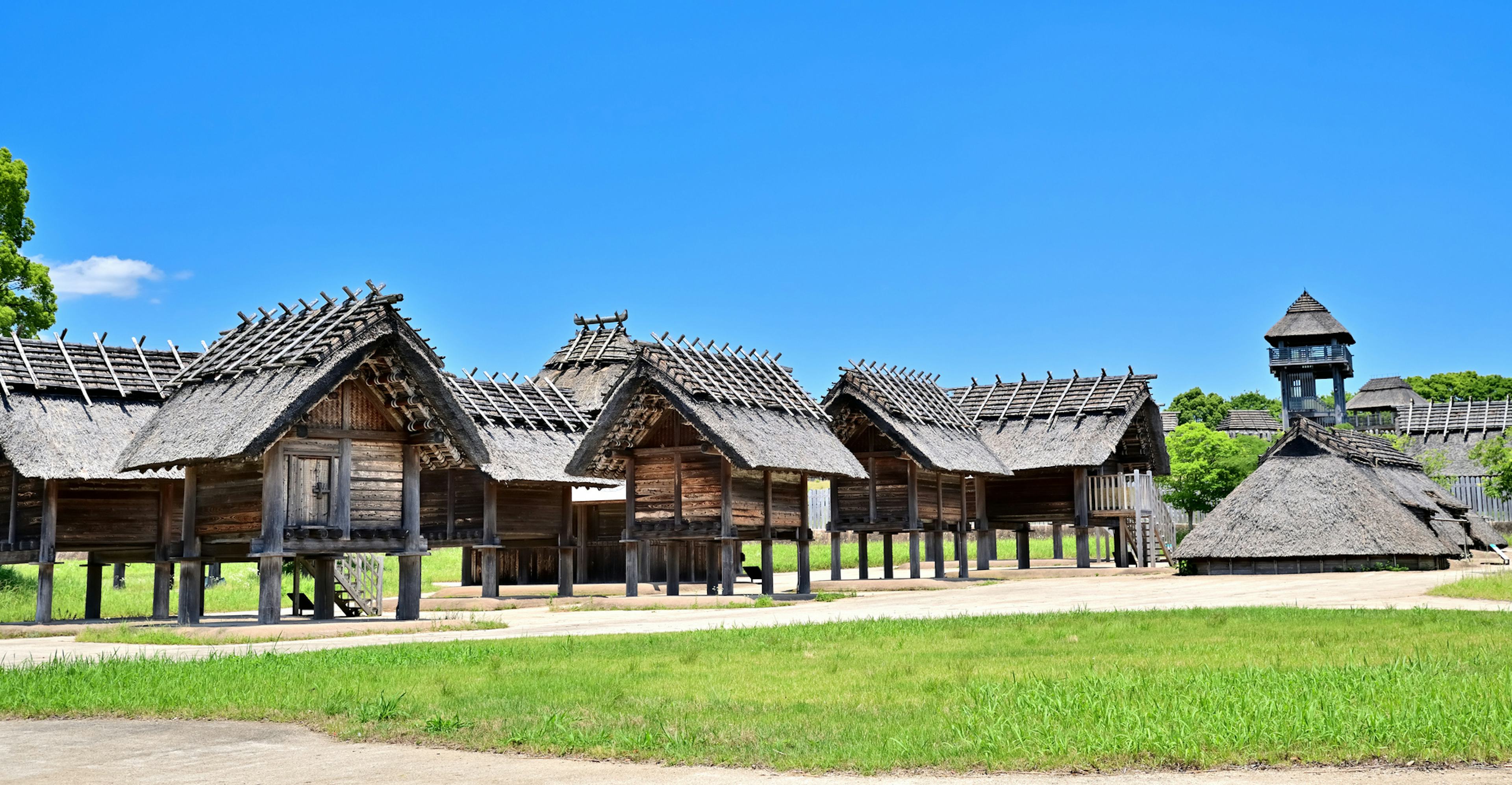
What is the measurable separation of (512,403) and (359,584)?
32.7ft

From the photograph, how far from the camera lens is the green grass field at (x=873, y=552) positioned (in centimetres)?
5744

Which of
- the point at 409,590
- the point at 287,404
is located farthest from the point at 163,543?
the point at 287,404

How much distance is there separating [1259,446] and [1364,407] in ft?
203

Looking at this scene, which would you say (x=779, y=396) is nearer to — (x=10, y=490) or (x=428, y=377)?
(x=428, y=377)

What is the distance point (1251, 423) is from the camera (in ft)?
380

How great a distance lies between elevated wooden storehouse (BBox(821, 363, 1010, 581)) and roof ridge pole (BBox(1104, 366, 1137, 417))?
4.64m

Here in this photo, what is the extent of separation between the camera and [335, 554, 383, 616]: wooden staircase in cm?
3228

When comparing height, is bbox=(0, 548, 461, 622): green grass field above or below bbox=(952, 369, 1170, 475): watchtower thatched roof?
below

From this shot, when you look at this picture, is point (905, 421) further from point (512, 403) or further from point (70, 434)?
point (70, 434)

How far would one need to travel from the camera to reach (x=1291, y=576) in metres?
36.0

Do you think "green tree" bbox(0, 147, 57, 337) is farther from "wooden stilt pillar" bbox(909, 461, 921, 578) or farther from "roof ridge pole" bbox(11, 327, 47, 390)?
"wooden stilt pillar" bbox(909, 461, 921, 578)

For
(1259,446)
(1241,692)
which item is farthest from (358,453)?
(1259,446)

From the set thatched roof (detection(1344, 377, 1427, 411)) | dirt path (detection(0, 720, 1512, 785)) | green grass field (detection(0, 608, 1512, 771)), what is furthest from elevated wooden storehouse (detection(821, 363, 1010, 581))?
thatched roof (detection(1344, 377, 1427, 411))

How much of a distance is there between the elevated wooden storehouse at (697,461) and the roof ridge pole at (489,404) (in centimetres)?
537
